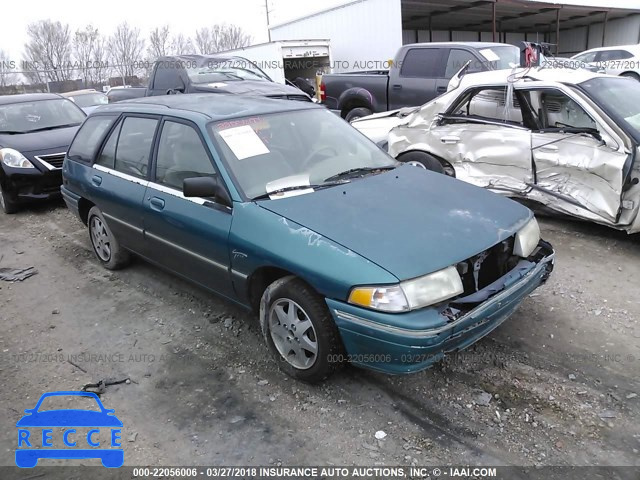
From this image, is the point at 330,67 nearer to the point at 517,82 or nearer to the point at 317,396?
the point at 517,82

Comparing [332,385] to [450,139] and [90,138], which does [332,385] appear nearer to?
[90,138]

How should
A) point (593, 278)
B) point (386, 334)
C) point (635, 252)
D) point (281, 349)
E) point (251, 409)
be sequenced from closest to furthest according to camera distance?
1. point (386, 334)
2. point (251, 409)
3. point (281, 349)
4. point (593, 278)
5. point (635, 252)

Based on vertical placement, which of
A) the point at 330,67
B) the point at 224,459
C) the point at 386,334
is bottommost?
the point at 224,459

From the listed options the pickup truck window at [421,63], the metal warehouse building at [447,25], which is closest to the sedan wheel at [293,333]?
the pickup truck window at [421,63]

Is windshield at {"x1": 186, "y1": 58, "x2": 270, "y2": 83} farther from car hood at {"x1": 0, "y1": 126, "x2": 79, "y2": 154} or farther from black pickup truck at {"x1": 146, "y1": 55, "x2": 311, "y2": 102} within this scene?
car hood at {"x1": 0, "y1": 126, "x2": 79, "y2": 154}

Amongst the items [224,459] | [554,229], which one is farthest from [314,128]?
[554,229]

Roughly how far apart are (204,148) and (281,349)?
4.83ft

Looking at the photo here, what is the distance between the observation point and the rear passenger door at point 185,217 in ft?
11.0

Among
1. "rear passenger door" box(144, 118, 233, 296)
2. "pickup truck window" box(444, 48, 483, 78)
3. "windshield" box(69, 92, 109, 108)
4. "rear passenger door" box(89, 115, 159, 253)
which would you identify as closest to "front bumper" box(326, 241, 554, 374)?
"rear passenger door" box(144, 118, 233, 296)

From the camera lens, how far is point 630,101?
5.07 meters

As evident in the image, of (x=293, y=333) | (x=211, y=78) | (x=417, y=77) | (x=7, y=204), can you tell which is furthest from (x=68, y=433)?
(x=417, y=77)

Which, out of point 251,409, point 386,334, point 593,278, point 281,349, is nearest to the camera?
point 386,334

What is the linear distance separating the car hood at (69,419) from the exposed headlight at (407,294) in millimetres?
1614

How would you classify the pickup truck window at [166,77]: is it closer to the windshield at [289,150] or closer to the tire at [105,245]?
the tire at [105,245]
